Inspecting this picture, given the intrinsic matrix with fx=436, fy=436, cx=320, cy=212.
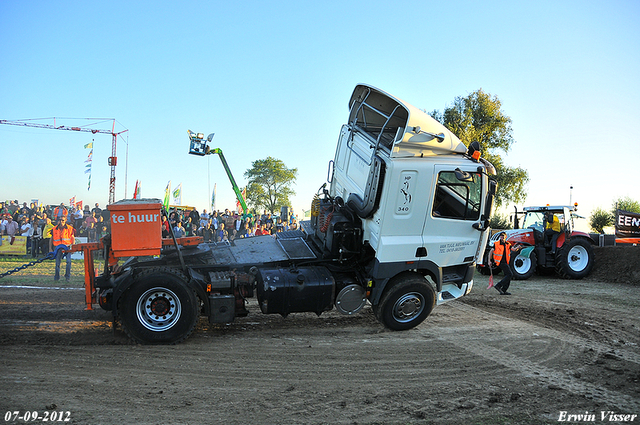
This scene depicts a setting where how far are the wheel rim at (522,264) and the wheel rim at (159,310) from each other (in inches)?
480

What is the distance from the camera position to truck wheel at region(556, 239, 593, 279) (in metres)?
14.8

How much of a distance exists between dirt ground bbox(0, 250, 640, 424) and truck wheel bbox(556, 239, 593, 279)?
6.65 m

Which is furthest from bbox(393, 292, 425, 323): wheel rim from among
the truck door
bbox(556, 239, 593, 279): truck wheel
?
bbox(556, 239, 593, 279): truck wheel

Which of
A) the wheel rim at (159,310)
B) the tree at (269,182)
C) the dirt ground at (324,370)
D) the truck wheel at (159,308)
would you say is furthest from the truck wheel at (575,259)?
the tree at (269,182)

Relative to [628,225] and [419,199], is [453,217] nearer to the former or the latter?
[419,199]

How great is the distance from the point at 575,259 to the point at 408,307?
1083cm

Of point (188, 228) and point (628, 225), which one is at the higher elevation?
point (628, 225)

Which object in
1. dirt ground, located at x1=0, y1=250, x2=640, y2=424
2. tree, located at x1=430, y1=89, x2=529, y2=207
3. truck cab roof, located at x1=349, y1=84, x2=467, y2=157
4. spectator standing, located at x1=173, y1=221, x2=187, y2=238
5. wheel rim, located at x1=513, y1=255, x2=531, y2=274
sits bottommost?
dirt ground, located at x1=0, y1=250, x2=640, y2=424

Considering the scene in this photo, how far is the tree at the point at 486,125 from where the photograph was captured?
109 feet

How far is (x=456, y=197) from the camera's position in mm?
7344

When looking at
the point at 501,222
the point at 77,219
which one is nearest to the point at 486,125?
the point at 501,222

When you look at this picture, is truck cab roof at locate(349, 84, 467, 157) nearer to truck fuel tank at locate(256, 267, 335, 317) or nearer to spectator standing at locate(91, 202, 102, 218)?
truck fuel tank at locate(256, 267, 335, 317)

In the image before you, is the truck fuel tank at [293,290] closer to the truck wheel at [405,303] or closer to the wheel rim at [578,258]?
the truck wheel at [405,303]

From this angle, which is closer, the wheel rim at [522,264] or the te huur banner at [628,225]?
the wheel rim at [522,264]
